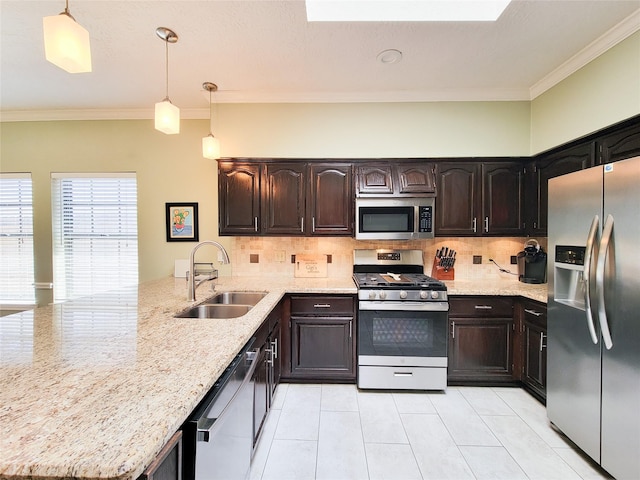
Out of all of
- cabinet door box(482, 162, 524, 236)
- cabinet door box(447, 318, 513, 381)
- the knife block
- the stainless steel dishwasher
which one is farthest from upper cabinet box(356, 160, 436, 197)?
the stainless steel dishwasher

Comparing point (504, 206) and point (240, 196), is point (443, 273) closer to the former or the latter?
point (504, 206)

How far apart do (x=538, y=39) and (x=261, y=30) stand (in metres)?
2.00

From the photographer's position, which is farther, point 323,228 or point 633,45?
point 323,228

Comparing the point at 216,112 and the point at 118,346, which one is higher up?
the point at 216,112

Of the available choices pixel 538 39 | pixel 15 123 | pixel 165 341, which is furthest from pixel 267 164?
pixel 15 123

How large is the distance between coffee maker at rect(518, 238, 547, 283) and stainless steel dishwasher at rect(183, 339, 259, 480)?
2750 mm

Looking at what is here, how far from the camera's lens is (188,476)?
872 millimetres

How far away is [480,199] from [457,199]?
0.23 m

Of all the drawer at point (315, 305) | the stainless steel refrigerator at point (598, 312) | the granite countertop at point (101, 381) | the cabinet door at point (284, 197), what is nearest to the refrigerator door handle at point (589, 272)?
the stainless steel refrigerator at point (598, 312)

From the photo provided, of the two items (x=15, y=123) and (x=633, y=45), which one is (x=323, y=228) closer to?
(x=633, y=45)

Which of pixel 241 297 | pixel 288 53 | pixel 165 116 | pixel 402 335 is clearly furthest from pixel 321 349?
pixel 288 53

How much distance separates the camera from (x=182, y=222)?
10.6 feet

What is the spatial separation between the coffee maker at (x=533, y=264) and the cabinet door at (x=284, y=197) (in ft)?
7.37

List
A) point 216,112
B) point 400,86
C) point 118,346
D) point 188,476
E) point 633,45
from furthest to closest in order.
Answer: point 216,112 < point 400,86 < point 633,45 < point 118,346 < point 188,476
